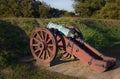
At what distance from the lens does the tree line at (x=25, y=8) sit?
95.7 ft

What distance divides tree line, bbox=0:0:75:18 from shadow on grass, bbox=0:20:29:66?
1298 centimetres

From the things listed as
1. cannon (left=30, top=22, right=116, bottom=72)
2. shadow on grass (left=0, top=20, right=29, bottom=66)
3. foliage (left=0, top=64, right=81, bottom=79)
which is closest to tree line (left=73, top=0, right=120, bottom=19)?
shadow on grass (left=0, top=20, right=29, bottom=66)

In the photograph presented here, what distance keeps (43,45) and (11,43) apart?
2307mm

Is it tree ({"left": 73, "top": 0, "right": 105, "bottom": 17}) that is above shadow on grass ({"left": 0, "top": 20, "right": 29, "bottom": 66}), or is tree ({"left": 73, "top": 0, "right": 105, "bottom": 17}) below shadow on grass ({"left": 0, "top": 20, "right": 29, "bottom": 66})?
below

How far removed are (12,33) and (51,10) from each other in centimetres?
1728

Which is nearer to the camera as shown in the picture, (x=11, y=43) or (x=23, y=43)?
(x=11, y=43)

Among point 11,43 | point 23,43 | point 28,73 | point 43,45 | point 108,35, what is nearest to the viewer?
point 28,73

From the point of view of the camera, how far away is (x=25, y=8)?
2970 centimetres

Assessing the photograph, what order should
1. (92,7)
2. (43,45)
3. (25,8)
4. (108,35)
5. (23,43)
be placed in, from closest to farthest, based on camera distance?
(43,45) < (23,43) < (108,35) < (25,8) < (92,7)

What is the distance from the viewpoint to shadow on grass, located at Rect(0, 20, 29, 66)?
11.8 meters

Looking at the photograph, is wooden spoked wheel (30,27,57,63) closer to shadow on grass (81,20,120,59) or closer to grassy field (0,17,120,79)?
grassy field (0,17,120,79)

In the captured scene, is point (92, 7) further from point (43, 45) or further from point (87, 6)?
point (43, 45)

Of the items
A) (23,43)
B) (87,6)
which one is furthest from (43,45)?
(87,6)

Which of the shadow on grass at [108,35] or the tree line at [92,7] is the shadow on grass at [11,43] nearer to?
the shadow on grass at [108,35]
